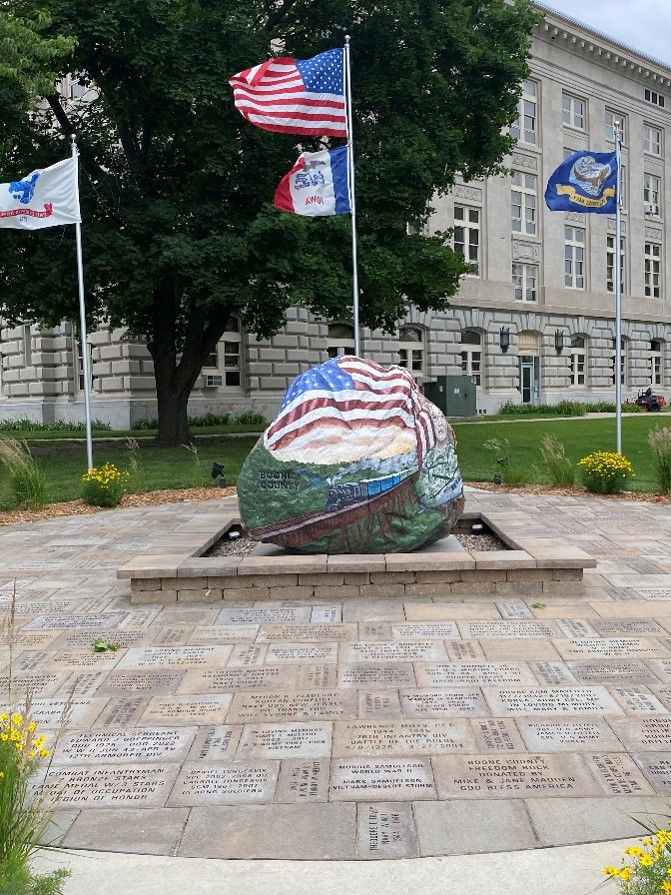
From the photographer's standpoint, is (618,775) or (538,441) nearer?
(618,775)

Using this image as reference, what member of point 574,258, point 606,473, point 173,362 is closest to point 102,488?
point 606,473

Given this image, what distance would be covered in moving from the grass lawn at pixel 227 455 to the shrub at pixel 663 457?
1.79 feet

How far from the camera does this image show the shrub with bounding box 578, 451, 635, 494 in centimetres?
1405

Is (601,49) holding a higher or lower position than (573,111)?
higher

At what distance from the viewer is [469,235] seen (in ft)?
140

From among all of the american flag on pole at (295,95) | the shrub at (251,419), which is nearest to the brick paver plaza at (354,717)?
the american flag on pole at (295,95)

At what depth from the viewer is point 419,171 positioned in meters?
19.9

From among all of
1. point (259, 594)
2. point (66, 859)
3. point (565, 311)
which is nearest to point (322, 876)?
point (66, 859)

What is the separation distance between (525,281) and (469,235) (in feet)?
16.6

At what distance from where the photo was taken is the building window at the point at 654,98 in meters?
52.1

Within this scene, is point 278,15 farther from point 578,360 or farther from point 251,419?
point 578,360

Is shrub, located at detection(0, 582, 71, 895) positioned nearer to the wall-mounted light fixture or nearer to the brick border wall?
the brick border wall

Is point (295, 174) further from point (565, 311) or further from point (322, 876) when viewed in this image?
point (565, 311)

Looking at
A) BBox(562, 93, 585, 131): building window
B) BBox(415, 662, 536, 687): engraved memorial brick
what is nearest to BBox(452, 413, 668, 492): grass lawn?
BBox(415, 662, 536, 687): engraved memorial brick
